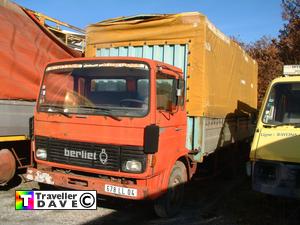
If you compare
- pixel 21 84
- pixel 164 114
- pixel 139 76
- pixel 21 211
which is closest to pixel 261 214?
pixel 164 114

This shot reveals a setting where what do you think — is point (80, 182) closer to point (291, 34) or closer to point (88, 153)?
point (88, 153)

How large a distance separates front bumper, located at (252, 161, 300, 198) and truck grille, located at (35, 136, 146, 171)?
173 centimetres

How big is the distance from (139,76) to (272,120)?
2272mm

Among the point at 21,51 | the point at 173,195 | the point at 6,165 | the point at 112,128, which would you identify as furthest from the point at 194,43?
the point at 6,165

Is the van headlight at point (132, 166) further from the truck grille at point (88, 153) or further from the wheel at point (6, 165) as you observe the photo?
the wheel at point (6, 165)

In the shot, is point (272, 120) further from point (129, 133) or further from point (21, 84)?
point (21, 84)

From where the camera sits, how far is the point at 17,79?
7164mm

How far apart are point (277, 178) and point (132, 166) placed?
2007 mm

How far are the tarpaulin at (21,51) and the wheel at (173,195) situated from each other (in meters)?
3.00

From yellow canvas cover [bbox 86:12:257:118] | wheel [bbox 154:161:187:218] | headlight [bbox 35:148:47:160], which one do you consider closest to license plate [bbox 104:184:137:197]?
wheel [bbox 154:161:187:218]

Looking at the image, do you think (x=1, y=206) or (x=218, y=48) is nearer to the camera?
(x=1, y=206)

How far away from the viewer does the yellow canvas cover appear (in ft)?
22.0

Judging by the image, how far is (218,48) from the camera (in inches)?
302

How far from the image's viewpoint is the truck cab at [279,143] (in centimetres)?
550
